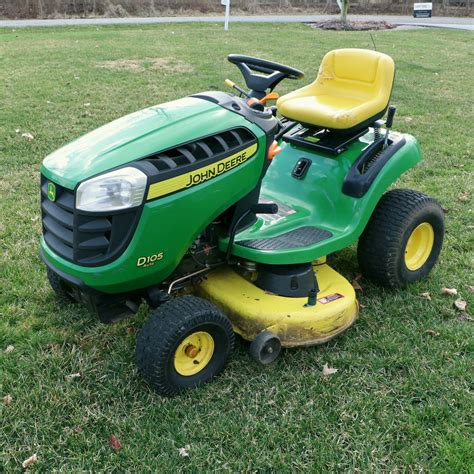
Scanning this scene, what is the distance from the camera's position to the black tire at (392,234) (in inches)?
116

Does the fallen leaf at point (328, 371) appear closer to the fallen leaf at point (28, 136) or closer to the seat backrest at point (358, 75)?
the seat backrest at point (358, 75)

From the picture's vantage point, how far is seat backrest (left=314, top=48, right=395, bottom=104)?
9.87ft

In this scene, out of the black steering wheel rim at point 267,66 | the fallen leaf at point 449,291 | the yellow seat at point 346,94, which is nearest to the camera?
Answer: the black steering wheel rim at point 267,66

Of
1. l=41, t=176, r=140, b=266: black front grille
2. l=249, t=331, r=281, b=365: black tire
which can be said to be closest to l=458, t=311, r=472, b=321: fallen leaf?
l=249, t=331, r=281, b=365: black tire

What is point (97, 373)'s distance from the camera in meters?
2.49

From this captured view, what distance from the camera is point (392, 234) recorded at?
294cm

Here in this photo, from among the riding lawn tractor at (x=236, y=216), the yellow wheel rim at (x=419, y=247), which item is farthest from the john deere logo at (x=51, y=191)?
the yellow wheel rim at (x=419, y=247)

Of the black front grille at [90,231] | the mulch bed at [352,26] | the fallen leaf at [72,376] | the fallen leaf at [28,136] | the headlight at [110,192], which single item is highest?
the headlight at [110,192]

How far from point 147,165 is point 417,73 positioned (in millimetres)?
7950

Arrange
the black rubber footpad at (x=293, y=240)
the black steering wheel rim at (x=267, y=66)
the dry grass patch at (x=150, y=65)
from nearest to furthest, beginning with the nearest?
the black rubber footpad at (x=293, y=240) → the black steering wheel rim at (x=267, y=66) → the dry grass patch at (x=150, y=65)

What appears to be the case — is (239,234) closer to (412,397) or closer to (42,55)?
(412,397)

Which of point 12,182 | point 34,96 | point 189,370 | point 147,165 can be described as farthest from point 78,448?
point 34,96

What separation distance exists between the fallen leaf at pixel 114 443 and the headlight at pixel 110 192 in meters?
0.86

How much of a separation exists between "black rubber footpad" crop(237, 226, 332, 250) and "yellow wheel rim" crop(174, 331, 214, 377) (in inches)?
17.9
